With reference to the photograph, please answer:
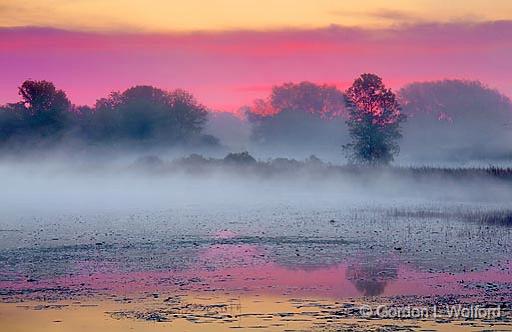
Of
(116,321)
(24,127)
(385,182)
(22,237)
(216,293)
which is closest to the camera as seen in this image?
(116,321)

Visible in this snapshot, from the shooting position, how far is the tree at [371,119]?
104562 mm

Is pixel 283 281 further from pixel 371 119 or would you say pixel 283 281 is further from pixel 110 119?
pixel 110 119

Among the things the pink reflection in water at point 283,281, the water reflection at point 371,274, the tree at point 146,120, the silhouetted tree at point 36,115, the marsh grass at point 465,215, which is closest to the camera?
the pink reflection in water at point 283,281

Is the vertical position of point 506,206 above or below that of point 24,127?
below

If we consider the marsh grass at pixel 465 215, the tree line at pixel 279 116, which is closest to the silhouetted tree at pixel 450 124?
the tree line at pixel 279 116

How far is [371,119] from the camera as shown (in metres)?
109

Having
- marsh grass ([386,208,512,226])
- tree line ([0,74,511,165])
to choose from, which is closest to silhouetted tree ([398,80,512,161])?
tree line ([0,74,511,165])

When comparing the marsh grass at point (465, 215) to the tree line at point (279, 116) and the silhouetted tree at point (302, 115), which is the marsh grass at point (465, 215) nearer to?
the tree line at point (279, 116)

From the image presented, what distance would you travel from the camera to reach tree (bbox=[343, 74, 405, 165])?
105 m

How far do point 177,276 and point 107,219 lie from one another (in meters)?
23.8

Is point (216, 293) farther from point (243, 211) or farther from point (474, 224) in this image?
point (243, 211)

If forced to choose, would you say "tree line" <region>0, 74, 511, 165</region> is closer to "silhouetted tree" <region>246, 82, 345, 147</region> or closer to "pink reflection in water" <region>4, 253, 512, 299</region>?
"silhouetted tree" <region>246, 82, 345, 147</region>

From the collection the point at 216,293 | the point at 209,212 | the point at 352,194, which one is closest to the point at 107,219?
the point at 209,212

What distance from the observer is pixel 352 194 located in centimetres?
7950
